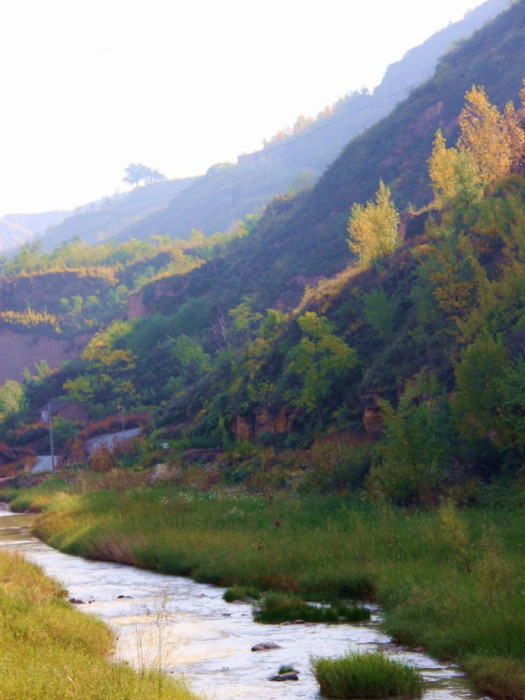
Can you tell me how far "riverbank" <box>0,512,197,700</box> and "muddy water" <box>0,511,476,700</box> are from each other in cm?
52

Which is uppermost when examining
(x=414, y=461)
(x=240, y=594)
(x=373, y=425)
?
(x=414, y=461)

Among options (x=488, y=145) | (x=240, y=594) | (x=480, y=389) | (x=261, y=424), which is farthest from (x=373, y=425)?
(x=240, y=594)

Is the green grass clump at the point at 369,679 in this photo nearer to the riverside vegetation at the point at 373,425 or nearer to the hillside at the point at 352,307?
the riverside vegetation at the point at 373,425

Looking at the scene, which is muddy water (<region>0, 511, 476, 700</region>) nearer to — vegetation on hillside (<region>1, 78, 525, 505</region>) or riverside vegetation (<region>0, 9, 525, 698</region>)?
riverside vegetation (<region>0, 9, 525, 698</region>)

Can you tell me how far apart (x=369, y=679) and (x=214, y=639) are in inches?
190

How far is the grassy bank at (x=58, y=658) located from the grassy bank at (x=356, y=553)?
4.42m

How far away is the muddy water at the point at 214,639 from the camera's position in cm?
1185

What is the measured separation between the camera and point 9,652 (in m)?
10.7

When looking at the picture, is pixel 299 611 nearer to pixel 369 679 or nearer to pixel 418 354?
pixel 369 679

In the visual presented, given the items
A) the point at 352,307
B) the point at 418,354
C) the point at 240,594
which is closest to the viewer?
the point at 240,594

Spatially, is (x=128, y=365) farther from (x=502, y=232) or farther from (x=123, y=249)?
(x=123, y=249)

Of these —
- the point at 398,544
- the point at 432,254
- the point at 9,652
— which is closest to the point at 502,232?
the point at 432,254

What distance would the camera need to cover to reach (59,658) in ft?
35.6

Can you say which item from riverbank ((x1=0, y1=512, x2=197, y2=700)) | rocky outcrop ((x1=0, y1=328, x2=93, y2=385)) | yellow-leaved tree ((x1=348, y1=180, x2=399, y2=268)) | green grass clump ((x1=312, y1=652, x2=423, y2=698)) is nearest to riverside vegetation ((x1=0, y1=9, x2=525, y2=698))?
yellow-leaved tree ((x1=348, y1=180, x2=399, y2=268))
